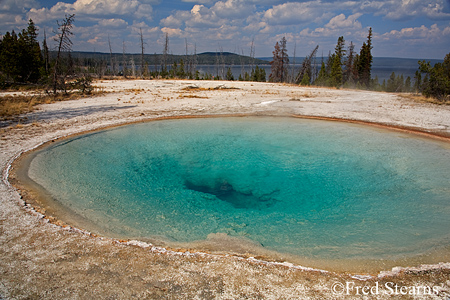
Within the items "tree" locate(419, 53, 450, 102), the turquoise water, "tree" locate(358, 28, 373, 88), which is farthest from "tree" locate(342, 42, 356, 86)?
the turquoise water

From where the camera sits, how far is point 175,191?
760 centimetres

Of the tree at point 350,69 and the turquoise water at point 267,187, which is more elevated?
the tree at point 350,69

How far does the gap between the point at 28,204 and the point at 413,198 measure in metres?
9.23

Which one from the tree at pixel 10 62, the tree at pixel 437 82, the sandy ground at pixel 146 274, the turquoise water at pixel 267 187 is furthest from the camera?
the tree at pixel 10 62

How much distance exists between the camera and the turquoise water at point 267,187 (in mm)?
5660

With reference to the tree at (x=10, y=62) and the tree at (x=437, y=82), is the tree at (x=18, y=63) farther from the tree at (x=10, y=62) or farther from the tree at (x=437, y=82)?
the tree at (x=437, y=82)

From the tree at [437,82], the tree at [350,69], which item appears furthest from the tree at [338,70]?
the tree at [437,82]

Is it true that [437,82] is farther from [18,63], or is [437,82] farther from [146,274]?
[18,63]

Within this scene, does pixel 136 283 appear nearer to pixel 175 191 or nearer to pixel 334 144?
pixel 175 191

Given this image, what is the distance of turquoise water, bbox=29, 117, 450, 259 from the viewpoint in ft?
18.6

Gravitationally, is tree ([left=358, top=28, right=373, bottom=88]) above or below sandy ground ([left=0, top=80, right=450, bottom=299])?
above

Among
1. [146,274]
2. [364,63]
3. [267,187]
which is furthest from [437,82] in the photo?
[364,63]

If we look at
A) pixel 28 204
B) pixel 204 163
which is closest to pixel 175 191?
pixel 204 163

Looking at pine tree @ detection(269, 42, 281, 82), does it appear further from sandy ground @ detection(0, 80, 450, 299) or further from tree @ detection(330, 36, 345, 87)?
sandy ground @ detection(0, 80, 450, 299)
